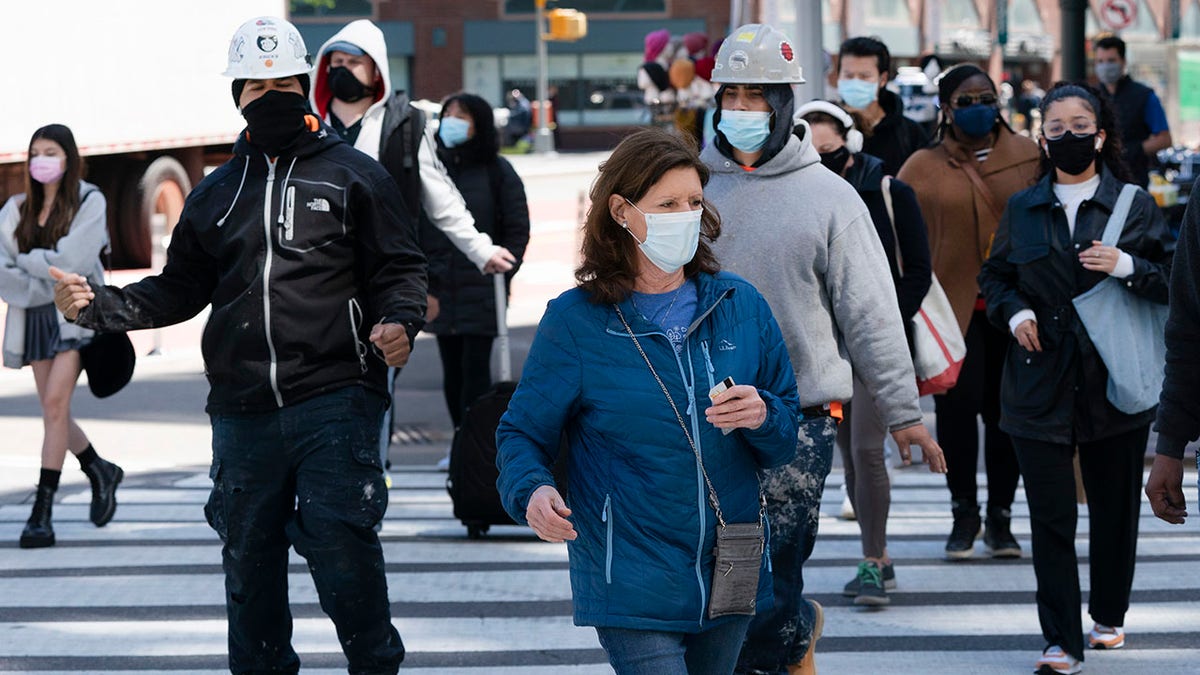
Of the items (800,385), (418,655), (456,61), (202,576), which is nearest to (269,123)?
(800,385)

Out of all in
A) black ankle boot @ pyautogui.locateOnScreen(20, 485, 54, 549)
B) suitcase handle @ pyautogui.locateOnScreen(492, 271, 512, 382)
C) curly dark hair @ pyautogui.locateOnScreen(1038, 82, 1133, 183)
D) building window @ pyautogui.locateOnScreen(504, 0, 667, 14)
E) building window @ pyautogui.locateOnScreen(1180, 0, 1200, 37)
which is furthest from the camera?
building window @ pyautogui.locateOnScreen(504, 0, 667, 14)

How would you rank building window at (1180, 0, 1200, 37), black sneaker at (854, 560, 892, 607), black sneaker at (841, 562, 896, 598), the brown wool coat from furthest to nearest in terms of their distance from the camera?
1. building window at (1180, 0, 1200, 37)
2. the brown wool coat
3. black sneaker at (841, 562, 896, 598)
4. black sneaker at (854, 560, 892, 607)

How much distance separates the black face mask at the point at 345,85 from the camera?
7.73m

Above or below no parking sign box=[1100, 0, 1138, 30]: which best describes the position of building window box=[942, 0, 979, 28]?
above

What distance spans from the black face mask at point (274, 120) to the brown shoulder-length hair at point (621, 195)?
1382 mm

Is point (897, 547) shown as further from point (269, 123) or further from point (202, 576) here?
point (269, 123)

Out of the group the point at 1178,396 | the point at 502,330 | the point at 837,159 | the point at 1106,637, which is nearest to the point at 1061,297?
the point at 837,159

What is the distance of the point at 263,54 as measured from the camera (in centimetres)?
536

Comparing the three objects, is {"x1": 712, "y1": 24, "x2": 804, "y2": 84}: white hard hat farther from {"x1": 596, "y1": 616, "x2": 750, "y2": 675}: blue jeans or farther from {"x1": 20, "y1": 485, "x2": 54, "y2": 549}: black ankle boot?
{"x1": 20, "y1": 485, "x2": 54, "y2": 549}: black ankle boot

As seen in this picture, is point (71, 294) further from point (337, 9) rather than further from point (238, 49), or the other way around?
point (337, 9)

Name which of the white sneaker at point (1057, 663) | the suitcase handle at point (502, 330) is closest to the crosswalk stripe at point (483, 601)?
the white sneaker at point (1057, 663)

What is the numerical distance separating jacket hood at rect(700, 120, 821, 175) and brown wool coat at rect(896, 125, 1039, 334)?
2.46 meters

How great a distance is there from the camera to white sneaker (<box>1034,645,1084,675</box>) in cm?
611

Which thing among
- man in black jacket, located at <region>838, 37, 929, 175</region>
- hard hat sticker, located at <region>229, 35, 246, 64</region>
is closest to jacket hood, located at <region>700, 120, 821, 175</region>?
hard hat sticker, located at <region>229, 35, 246, 64</region>
